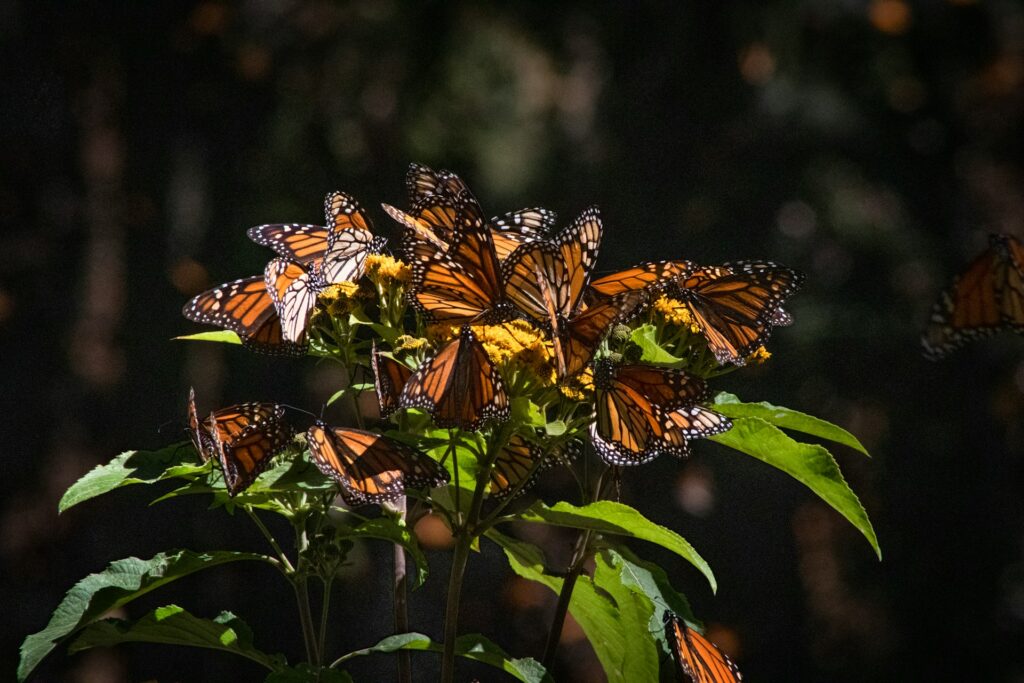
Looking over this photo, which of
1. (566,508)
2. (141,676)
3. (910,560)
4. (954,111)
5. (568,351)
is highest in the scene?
(954,111)

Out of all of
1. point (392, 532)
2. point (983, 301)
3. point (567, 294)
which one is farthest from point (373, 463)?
point (983, 301)

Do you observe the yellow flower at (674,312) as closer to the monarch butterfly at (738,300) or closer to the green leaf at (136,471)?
the monarch butterfly at (738,300)

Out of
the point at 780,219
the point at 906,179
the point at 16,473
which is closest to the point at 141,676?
the point at 16,473

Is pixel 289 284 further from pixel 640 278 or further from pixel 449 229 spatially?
pixel 640 278

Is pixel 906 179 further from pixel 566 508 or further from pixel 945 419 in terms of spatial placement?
pixel 566 508

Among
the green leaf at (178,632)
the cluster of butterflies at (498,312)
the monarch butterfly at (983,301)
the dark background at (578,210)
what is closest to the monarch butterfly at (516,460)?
the cluster of butterflies at (498,312)

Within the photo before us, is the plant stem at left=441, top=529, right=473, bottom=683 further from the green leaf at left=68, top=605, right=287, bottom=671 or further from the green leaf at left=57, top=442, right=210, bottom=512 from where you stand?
the green leaf at left=57, top=442, right=210, bottom=512
